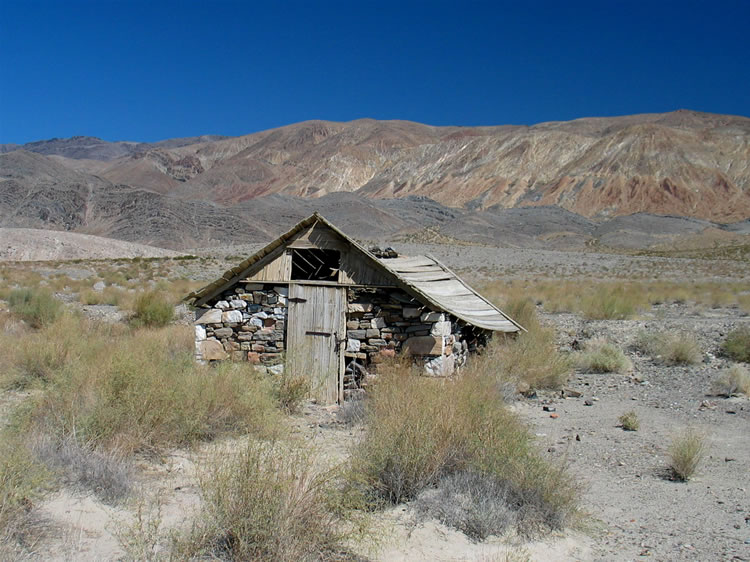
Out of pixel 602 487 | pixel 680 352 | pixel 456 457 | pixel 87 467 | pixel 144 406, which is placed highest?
pixel 680 352

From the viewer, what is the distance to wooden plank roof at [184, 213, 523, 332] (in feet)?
31.2

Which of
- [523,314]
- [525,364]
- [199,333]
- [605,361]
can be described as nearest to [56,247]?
[523,314]

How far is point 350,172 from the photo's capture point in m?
124

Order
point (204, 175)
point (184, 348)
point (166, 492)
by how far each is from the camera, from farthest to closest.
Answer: point (204, 175) < point (184, 348) < point (166, 492)

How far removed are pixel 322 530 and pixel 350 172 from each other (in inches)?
4764

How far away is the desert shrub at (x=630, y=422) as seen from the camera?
8.67 m

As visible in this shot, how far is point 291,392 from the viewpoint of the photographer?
9109mm

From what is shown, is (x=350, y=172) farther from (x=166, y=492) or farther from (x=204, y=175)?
(x=166, y=492)

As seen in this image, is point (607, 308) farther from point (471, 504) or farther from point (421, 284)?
point (471, 504)

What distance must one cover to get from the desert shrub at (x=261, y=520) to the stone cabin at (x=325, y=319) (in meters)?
4.72

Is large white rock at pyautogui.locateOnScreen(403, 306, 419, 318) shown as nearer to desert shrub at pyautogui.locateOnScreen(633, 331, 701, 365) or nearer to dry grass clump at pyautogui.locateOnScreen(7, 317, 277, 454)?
dry grass clump at pyautogui.locateOnScreen(7, 317, 277, 454)

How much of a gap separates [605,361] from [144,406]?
9119mm

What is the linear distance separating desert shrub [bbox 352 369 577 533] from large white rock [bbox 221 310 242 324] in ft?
13.6

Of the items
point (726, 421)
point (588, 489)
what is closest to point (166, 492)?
point (588, 489)
